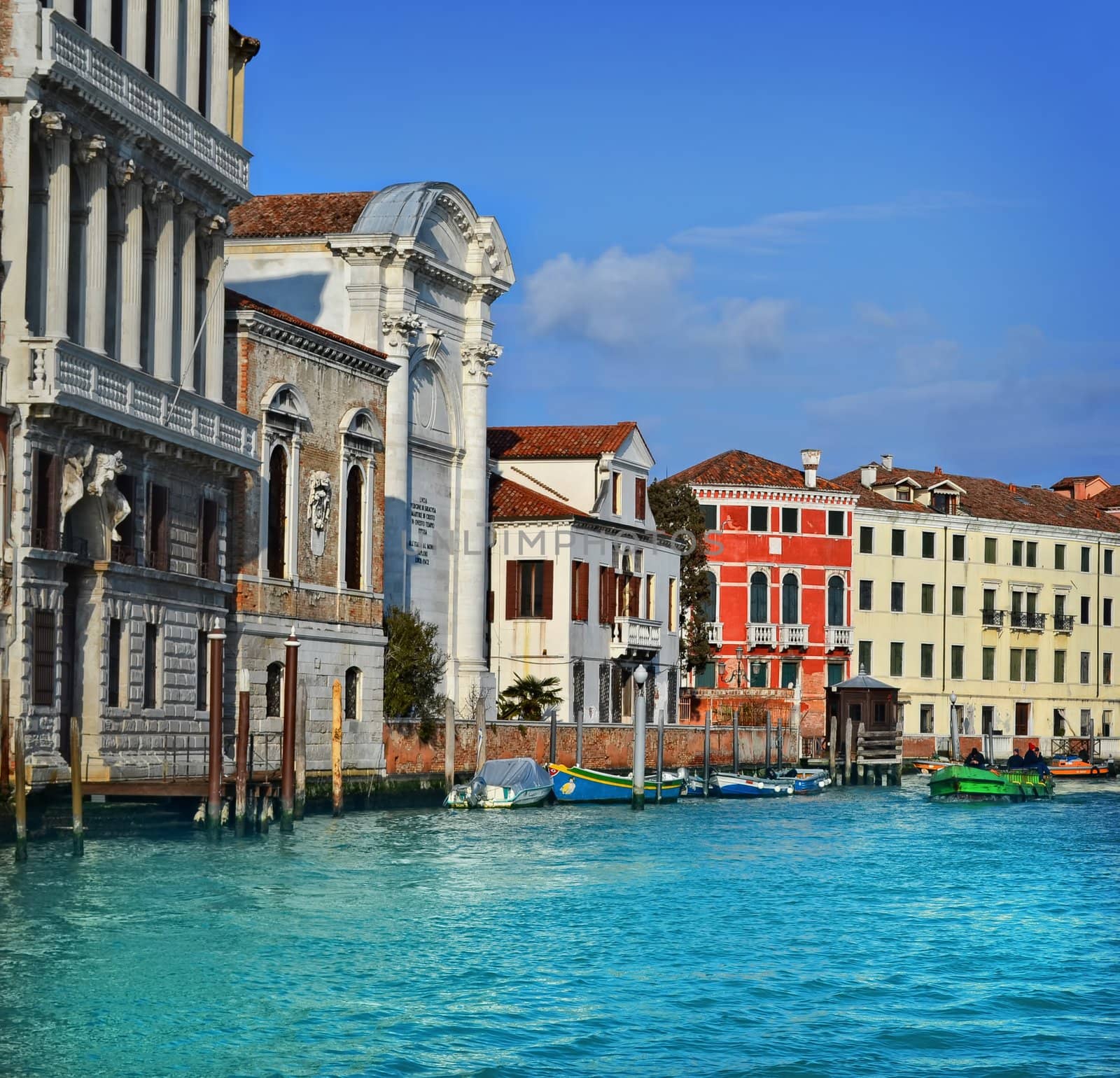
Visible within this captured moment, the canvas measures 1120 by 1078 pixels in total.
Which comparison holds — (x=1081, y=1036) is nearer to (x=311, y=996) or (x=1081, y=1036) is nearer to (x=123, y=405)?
(x=311, y=996)

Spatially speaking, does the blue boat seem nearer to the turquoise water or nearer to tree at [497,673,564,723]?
tree at [497,673,564,723]

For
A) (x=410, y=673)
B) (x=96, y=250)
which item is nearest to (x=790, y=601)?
(x=410, y=673)

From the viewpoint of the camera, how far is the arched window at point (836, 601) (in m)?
57.7

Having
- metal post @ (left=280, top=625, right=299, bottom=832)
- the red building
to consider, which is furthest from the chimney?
metal post @ (left=280, top=625, right=299, bottom=832)

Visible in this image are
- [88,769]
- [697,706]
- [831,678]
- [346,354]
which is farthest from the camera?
[831,678]

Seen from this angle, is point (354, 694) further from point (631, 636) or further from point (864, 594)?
point (864, 594)

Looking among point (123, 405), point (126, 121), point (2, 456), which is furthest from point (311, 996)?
point (126, 121)

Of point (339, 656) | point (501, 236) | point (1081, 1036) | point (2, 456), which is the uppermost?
point (501, 236)

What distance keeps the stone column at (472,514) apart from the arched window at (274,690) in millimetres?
9432

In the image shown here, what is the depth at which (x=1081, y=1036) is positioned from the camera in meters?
15.3

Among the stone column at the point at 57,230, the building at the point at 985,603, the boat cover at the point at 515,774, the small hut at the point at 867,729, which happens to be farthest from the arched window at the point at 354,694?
the building at the point at 985,603

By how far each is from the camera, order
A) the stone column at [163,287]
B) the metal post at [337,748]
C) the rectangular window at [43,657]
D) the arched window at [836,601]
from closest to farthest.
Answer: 1. the rectangular window at [43,657]
2. the stone column at [163,287]
3. the metal post at [337,748]
4. the arched window at [836,601]

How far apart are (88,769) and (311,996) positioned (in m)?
9.74

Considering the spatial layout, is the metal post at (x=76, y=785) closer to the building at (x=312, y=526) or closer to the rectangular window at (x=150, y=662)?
the rectangular window at (x=150, y=662)
